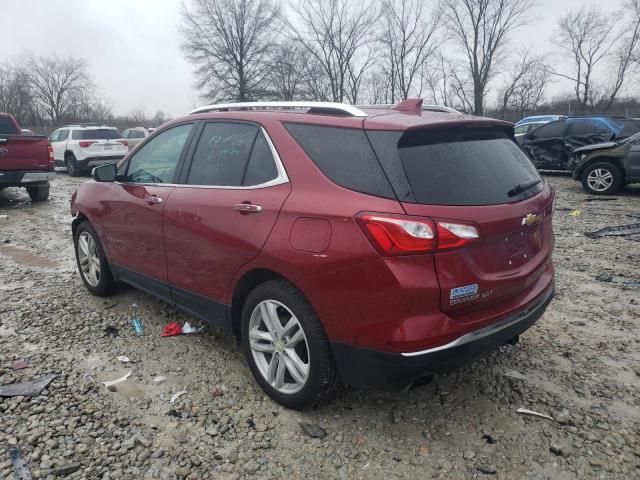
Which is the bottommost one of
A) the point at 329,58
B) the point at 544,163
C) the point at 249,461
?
the point at 249,461

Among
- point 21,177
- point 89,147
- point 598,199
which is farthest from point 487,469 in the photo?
point 89,147

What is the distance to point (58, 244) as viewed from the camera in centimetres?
704

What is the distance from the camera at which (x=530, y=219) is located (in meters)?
2.62

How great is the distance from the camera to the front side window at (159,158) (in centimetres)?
364

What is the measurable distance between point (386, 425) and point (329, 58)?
132ft

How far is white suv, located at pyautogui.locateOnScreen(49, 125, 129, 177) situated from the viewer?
16.4m

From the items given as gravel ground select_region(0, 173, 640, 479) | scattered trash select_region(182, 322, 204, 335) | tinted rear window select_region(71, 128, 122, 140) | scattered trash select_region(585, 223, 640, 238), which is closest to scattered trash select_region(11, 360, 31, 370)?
gravel ground select_region(0, 173, 640, 479)

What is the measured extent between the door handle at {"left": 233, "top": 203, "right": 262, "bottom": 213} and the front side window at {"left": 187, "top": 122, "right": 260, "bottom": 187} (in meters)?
0.18

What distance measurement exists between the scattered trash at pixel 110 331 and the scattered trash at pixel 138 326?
15cm

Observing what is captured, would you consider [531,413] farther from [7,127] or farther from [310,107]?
[7,127]

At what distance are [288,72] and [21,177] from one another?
29288mm

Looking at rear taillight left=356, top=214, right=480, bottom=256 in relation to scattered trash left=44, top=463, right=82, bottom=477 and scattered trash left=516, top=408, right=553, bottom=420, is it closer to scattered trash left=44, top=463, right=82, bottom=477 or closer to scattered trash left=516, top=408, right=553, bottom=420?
scattered trash left=516, top=408, right=553, bottom=420

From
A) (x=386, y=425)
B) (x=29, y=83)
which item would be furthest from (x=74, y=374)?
(x=29, y=83)

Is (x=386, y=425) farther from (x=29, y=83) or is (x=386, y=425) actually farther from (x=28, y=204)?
(x=29, y=83)
